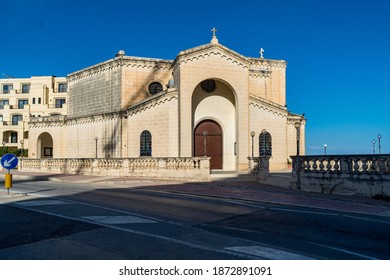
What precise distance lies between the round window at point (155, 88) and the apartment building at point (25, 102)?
1228 inches

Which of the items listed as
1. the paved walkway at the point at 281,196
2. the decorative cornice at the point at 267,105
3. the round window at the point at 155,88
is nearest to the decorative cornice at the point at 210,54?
the decorative cornice at the point at 267,105

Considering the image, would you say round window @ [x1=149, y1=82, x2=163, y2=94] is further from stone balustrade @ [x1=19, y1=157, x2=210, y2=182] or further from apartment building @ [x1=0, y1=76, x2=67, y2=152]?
apartment building @ [x1=0, y1=76, x2=67, y2=152]

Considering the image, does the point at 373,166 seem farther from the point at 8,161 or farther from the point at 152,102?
the point at 152,102

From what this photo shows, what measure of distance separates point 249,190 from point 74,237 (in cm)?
1088

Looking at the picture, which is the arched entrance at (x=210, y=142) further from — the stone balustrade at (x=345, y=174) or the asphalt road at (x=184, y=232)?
the asphalt road at (x=184, y=232)

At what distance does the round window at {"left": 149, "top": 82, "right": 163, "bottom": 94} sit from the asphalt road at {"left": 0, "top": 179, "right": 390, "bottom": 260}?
69.2 ft

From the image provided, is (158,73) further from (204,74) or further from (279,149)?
(279,149)

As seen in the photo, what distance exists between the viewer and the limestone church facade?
2698cm

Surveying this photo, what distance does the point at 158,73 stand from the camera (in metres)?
32.5

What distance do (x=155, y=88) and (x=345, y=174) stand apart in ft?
68.9

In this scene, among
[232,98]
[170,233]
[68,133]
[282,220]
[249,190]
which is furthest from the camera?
[68,133]

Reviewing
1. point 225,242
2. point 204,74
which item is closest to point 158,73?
point 204,74

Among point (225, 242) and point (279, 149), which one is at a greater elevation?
point (279, 149)

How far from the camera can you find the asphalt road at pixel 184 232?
617 centimetres
